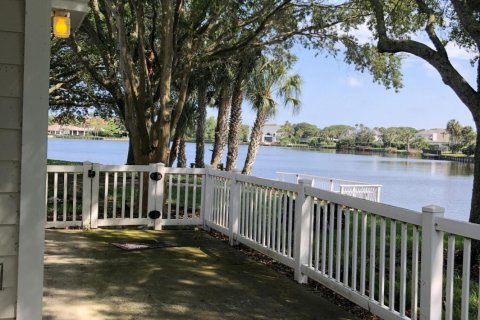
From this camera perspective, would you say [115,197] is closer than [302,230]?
No

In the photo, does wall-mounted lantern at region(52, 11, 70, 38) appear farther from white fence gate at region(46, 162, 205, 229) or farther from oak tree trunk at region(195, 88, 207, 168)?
oak tree trunk at region(195, 88, 207, 168)

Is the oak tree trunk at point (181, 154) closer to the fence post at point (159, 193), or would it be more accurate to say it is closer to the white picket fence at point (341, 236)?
the white picket fence at point (341, 236)

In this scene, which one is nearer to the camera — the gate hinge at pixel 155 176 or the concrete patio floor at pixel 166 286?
the concrete patio floor at pixel 166 286

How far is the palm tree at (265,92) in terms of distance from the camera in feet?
67.5

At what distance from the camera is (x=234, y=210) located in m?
6.83

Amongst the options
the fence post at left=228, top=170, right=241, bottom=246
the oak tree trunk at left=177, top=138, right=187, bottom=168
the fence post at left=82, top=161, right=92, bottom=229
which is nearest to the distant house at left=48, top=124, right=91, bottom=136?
the oak tree trunk at left=177, top=138, right=187, bottom=168

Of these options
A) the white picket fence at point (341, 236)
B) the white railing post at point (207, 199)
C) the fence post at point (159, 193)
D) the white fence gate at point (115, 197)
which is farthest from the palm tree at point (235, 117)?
the fence post at point (159, 193)

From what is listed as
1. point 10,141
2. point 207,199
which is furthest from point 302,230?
point 10,141

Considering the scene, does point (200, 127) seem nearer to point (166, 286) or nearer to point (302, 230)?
point (302, 230)

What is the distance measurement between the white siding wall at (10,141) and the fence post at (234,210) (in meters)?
4.09

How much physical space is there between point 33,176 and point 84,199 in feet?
15.3

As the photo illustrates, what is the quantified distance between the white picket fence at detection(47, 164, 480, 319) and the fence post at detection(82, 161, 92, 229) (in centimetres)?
2

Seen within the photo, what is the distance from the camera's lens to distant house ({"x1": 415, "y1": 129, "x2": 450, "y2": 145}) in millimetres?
98500

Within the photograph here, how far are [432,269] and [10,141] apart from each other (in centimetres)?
292
